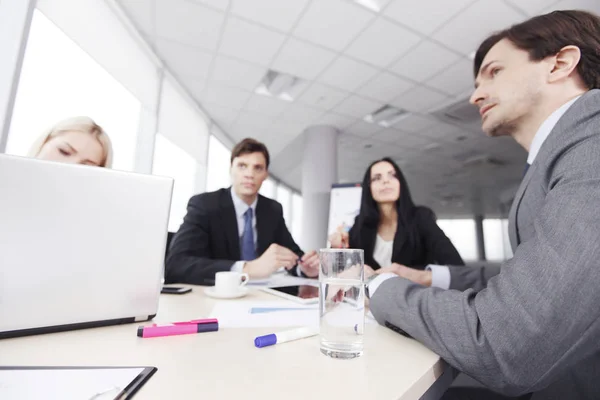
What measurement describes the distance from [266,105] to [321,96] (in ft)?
2.26

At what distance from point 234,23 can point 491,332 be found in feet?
8.02

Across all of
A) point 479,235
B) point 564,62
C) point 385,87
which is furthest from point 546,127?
point 479,235

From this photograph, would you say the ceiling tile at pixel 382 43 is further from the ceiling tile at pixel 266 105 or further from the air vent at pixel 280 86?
the ceiling tile at pixel 266 105

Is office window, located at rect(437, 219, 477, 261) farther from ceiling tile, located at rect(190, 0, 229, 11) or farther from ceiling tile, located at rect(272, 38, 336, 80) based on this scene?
ceiling tile, located at rect(190, 0, 229, 11)

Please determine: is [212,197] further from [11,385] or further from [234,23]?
[234,23]

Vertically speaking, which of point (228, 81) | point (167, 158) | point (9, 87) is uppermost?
point (228, 81)

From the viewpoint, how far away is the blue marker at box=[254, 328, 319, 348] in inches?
16.0

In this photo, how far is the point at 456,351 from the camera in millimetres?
368

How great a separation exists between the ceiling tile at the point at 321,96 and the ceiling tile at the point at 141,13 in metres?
1.55

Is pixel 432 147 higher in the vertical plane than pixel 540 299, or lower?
higher

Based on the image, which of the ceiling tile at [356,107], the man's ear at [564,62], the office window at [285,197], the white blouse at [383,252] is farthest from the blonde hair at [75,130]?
the office window at [285,197]

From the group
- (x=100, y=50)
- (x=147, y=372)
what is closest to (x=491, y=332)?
(x=147, y=372)

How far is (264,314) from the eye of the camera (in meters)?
0.59

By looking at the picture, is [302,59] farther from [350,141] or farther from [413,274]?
[413,274]
